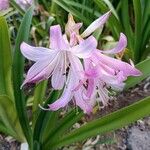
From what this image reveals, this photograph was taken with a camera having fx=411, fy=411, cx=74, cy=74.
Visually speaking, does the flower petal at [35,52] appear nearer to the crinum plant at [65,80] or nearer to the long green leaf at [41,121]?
the crinum plant at [65,80]

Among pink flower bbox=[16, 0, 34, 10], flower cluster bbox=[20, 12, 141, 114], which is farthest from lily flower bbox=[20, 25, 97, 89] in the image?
pink flower bbox=[16, 0, 34, 10]

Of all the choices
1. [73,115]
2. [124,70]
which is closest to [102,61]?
[124,70]

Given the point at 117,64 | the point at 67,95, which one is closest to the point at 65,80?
the point at 67,95

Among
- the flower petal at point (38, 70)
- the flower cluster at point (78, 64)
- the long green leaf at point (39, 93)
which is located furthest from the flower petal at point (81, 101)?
the long green leaf at point (39, 93)

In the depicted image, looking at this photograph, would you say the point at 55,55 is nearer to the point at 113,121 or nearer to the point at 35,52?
the point at 35,52

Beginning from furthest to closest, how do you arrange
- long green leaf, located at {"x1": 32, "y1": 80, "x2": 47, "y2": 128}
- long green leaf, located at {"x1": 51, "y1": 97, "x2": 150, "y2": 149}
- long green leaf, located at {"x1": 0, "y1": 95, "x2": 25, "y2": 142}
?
long green leaf, located at {"x1": 32, "y1": 80, "x2": 47, "y2": 128}, long green leaf, located at {"x1": 0, "y1": 95, "x2": 25, "y2": 142}, long green leaf, located at {"x1": 51, "y1": 97, "x2": 150, "y2": 149}

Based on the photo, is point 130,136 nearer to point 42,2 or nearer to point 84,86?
point 84,86

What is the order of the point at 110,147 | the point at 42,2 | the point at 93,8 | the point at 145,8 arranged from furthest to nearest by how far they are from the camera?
1. the point at 42,2
2. the point at 93,8
3. the point at 145,8
4. the point at 110,147

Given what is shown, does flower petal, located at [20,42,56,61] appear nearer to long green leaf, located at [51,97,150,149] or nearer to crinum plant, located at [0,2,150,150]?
crinum plant, located at [0,2,150,150]
